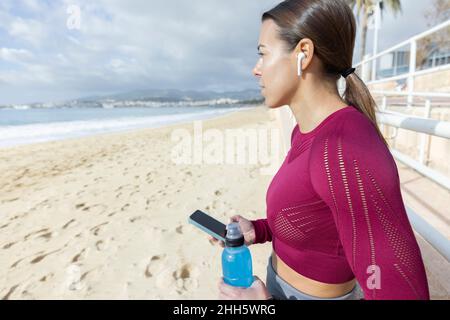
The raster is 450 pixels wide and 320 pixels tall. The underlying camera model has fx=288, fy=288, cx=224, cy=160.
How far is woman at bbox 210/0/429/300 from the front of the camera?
2.43ft

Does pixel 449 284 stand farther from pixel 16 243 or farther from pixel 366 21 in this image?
pixel 366 21

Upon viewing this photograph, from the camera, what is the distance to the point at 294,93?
42.5 inches

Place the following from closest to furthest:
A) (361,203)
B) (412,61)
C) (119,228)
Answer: (361,203)
(119,228)
(412,61)

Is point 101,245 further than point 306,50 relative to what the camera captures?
Yes

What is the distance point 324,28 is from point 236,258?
2.81ft

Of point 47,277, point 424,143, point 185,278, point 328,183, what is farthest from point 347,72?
point 424,143

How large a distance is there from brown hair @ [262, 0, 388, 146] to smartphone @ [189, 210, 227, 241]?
71cm

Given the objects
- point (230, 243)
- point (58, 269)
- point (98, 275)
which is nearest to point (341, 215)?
point (230, 243)

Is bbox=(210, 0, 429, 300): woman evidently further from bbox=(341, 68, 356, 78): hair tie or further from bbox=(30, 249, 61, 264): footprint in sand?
bbox=(30, 249, 61, 264): footprint in sand

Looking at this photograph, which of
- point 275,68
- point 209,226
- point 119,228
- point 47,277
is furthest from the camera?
point 119,228

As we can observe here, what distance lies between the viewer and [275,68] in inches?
42.5

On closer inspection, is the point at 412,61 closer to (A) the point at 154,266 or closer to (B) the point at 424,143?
(B) the point at 424,143

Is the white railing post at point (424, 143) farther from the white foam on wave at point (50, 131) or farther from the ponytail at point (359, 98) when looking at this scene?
the white foam on wave at point (50, 131)

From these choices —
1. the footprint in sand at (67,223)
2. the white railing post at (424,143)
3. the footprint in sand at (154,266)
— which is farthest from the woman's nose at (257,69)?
the white railing post at (424,143)
